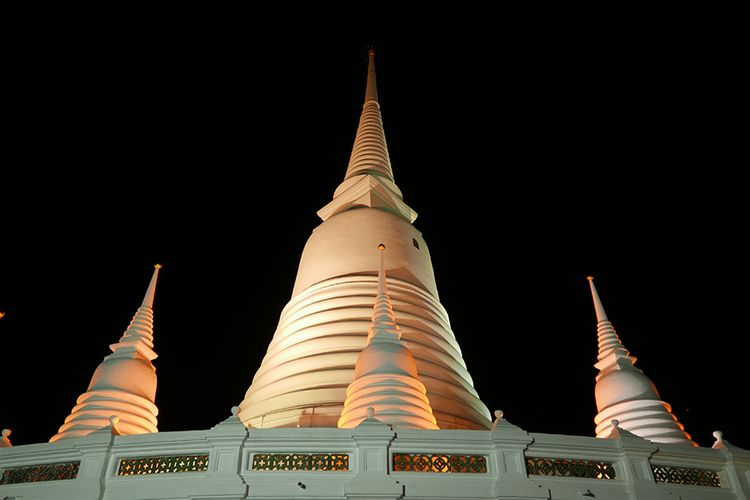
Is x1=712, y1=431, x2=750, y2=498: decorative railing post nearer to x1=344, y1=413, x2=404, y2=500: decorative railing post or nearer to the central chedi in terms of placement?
the central chedi

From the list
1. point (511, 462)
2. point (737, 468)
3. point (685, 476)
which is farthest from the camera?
point (737, 468)

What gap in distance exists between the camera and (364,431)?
8.18 m

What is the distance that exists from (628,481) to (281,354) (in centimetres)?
818

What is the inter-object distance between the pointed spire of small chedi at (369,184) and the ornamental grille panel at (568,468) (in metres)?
11.8

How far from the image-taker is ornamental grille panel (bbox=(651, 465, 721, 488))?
28.5 feet

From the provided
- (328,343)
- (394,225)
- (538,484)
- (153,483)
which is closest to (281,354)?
(328,343)

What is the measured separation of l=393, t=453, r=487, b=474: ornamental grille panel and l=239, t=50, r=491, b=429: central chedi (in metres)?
3.59

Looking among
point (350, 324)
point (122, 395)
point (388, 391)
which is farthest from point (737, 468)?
point (122, 395)

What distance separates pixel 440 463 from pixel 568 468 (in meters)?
1.76

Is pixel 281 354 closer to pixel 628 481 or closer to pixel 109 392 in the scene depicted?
pixel 109 392

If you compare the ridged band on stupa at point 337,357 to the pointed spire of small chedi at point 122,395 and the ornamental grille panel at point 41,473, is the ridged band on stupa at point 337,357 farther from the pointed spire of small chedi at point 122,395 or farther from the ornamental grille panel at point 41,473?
the ornamental grille panel at point 41,473

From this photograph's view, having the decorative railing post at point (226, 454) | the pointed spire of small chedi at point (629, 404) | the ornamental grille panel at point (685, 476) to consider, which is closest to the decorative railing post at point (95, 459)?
the decorative railing post at point (226, 454)

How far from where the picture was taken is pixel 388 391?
10.1 meters

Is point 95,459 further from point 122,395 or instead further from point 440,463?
point 440,463
